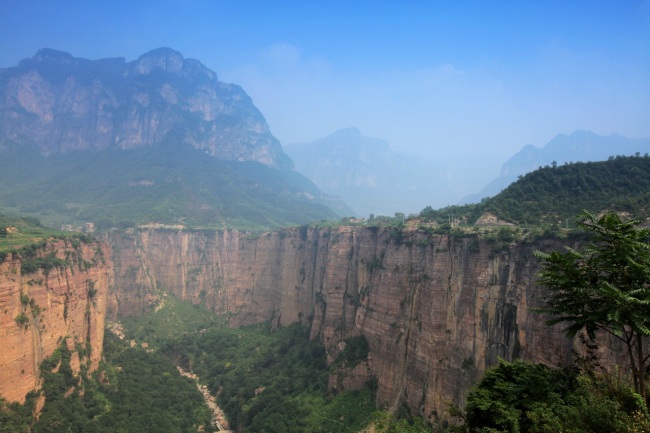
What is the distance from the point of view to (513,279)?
32688mm

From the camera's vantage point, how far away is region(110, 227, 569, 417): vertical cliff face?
3241 centimetres

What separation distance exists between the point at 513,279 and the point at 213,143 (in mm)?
175207

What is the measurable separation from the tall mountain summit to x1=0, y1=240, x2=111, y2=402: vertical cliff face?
53580 millimetres

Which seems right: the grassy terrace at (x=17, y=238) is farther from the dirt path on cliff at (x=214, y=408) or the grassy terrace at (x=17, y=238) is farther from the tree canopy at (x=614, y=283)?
the tree canopy at (x=614, y=283)

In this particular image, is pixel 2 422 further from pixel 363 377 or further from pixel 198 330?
pixel 198 330

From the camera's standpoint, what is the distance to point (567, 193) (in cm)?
4434

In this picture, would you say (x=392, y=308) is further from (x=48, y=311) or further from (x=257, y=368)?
(x=48, y=311)

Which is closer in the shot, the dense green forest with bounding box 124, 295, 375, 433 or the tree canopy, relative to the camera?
the tree canopy

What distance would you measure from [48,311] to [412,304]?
108 ft

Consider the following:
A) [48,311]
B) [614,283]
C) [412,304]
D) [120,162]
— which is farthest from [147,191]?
[614,283]

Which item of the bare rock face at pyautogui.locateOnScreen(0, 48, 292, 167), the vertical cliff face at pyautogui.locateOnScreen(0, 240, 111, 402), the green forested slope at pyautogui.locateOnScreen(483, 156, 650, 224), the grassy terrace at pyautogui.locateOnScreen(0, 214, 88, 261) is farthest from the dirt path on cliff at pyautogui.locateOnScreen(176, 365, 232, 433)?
the bare rock face at pyautogui.locateOnScreen(0, 48, 292, 167)

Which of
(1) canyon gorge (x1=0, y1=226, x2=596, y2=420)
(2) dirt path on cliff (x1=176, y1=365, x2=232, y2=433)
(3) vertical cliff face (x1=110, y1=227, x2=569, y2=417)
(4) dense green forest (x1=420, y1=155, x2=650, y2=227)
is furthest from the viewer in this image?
(2) dirt path on cliff (x1=176, y1=365, x2=232, y2=433)

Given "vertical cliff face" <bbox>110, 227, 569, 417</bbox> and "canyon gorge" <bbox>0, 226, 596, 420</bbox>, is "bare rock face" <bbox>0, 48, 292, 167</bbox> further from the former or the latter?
"canyon gorge" <bbox>0, 226, 596, 420</bbox>

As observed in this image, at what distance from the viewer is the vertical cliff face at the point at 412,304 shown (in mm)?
32406
